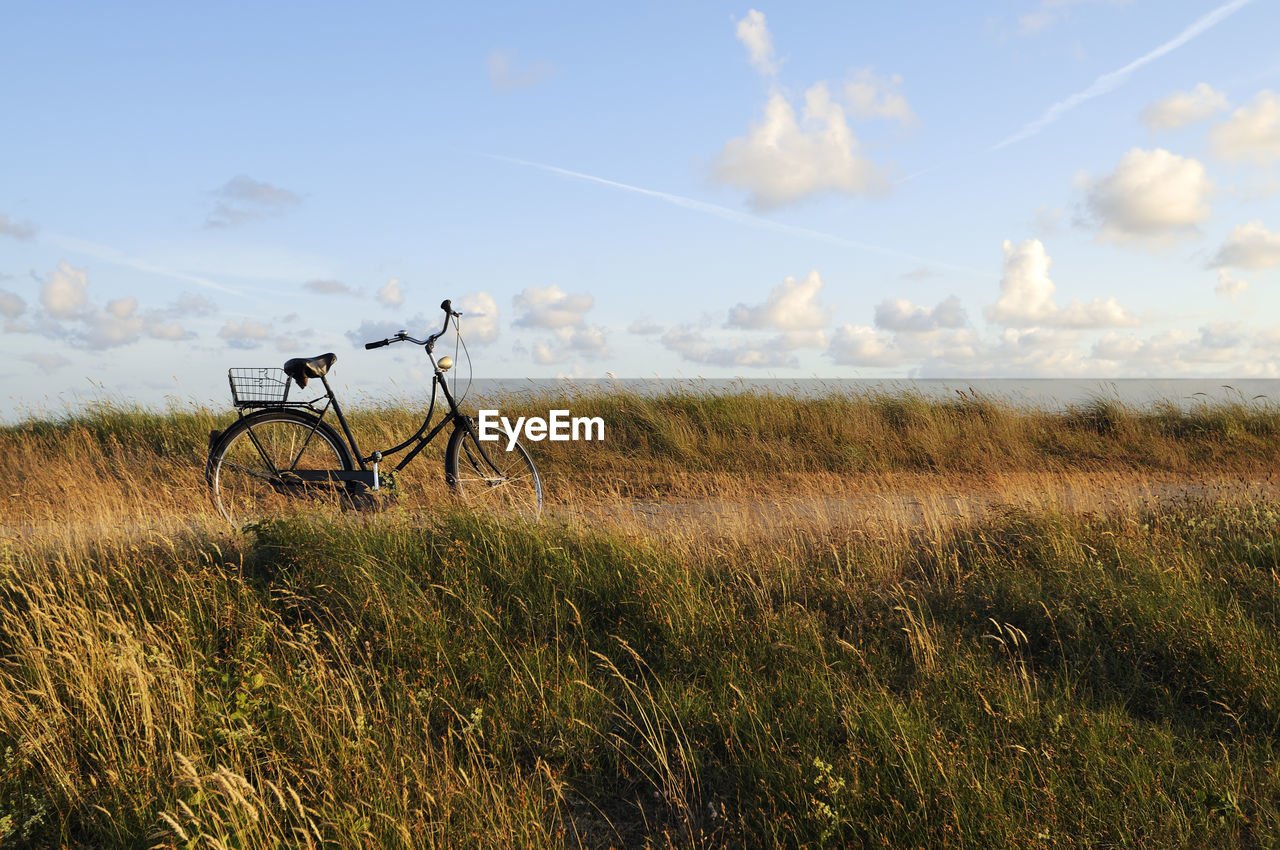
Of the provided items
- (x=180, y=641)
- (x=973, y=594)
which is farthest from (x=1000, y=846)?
(x=180, y=641)

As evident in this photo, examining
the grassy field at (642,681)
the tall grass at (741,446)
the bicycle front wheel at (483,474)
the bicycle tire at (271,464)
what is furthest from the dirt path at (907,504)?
the bicycle tire at (271,464)

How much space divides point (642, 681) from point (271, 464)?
14.7ft

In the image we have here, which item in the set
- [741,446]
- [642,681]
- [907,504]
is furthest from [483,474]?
[741,446]

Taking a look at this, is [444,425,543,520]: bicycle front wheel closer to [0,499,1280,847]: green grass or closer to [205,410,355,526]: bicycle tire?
[205,410,355,526]: bicycle tire

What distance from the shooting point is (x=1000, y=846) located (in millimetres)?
2670

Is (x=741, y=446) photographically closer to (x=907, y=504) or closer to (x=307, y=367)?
(x=907, y=504)

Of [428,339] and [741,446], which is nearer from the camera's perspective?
[428,339]

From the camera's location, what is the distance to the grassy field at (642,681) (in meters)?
2.85

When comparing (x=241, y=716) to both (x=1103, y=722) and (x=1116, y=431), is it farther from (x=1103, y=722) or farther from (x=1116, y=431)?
(x=1116, y=431)

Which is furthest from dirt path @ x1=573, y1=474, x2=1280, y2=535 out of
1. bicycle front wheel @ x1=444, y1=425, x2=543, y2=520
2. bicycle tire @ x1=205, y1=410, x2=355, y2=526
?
bicycle tire @ x1=205, y1=410, x2=355, y2=526

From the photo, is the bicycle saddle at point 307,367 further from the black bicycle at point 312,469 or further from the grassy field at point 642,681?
the grassy field at point 642,681

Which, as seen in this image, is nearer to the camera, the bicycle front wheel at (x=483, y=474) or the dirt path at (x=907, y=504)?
the dirt path at (x=907, y=504)

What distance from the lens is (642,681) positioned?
12.4 ft

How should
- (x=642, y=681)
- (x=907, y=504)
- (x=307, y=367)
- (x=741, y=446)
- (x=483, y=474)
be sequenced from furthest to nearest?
(x=741, y=446), (x=907, y=504), (x=483, y=474), (x=307, y=367), (x=642, y=681)
